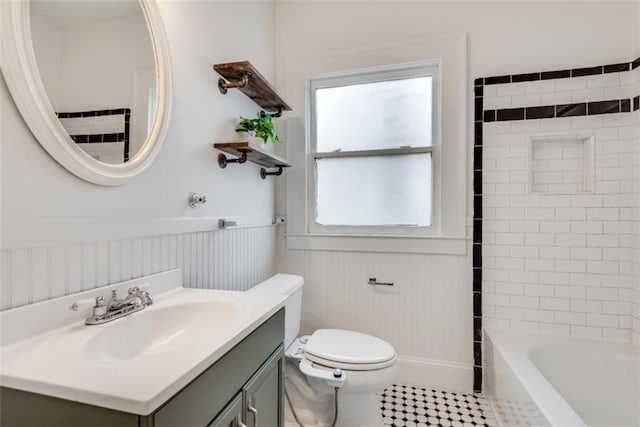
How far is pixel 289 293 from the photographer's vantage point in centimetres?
162

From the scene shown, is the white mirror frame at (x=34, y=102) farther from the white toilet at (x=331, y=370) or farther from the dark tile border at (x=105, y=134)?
the white toilet at (x=331, y=370)

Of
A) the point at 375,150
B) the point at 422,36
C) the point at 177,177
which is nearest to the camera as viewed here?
the point at 177,177

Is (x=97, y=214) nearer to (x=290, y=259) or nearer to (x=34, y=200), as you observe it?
(x=34, y=200)

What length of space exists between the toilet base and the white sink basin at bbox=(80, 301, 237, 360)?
76 cm

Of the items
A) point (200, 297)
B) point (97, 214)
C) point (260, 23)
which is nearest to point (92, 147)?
point (97, 214)

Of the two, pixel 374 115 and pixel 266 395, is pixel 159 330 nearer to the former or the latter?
pixel 266 395

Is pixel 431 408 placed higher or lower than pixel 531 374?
lower

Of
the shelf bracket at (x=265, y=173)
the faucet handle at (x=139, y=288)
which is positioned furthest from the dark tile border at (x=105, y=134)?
the shelf bracket at (x=265, y=173)

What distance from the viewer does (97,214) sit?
92cm

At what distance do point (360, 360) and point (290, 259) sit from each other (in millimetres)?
926

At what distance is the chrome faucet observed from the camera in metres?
0.86

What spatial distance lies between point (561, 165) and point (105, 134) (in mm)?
2221

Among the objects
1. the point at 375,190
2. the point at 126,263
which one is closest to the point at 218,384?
the point at 126,263

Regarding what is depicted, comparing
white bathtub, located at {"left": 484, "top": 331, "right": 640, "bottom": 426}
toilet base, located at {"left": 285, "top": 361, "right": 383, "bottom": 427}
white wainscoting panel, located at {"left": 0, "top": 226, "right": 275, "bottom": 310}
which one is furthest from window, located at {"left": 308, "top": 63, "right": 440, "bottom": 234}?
toilet base, located at {"left": 285, "top": 361, "right": 383, "bottom": 427}
